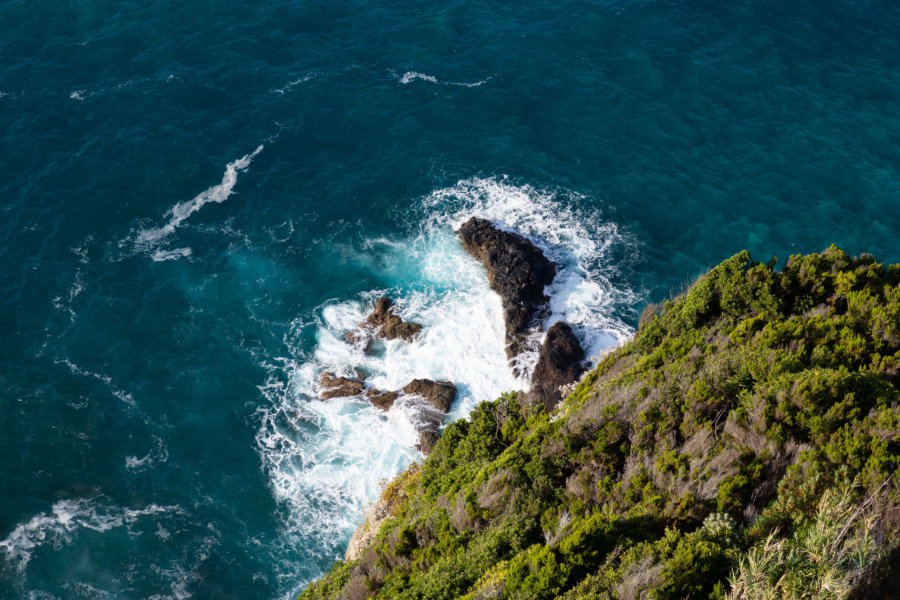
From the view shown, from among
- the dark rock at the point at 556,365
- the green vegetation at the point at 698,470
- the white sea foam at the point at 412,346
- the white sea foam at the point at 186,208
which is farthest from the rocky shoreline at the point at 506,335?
the white sea foam at the point at 186,208

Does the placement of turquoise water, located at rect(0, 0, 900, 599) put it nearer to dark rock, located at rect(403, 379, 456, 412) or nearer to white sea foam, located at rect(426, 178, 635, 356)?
white sea foam, located at rect(426, 178, 635, 356)

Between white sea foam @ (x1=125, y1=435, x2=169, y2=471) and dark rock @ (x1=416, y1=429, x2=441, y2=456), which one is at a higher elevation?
dark rock @ (x1=416, y1=429, x2=441, y2=456)

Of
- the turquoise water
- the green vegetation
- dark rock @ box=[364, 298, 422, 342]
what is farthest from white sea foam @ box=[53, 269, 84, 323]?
the green vegetation

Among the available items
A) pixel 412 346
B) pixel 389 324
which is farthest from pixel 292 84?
pixel 412 346

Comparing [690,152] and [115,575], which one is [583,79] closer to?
[690,152]

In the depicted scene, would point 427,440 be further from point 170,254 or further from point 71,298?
point 71,298
